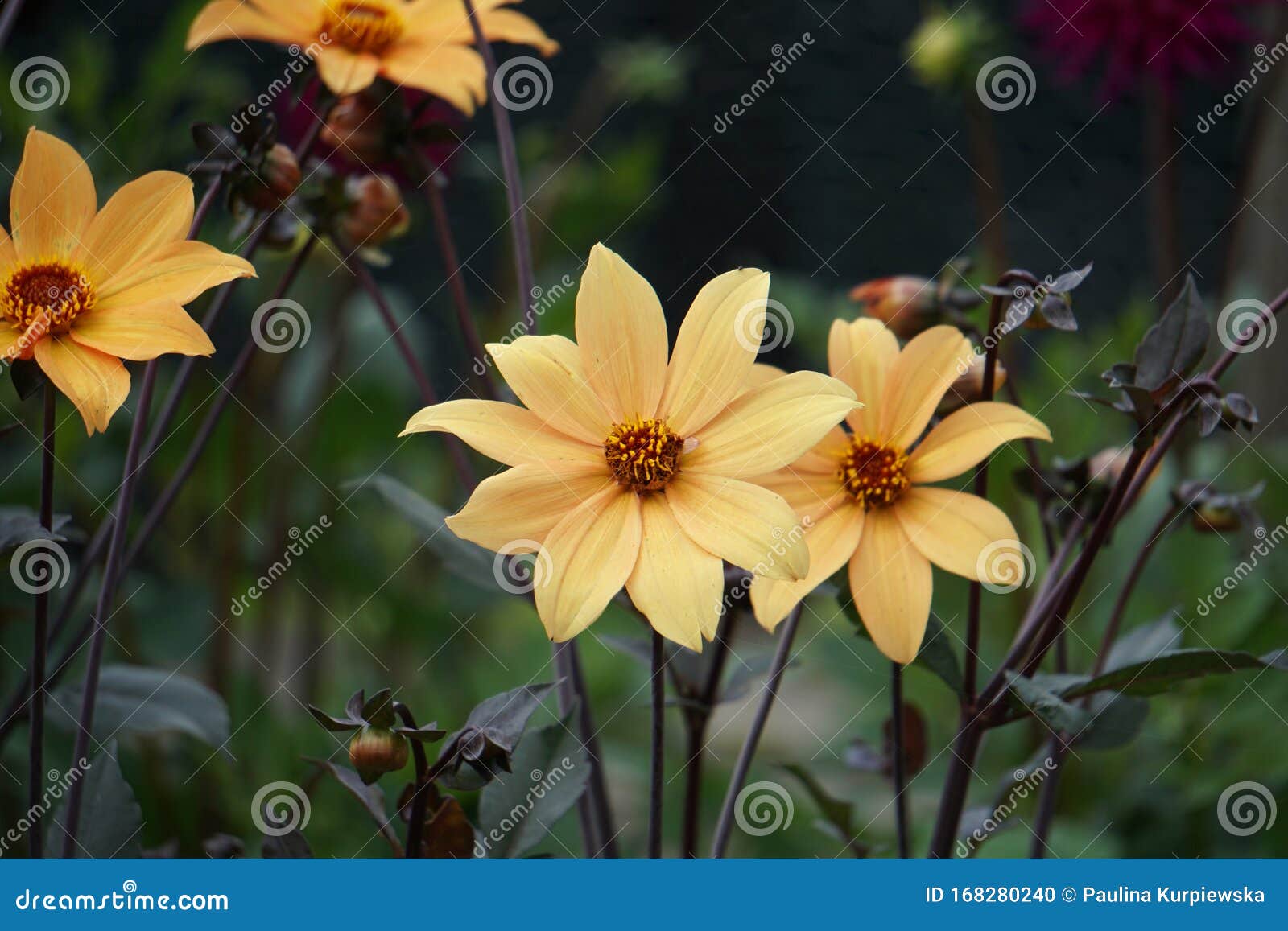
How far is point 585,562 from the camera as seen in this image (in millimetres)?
310

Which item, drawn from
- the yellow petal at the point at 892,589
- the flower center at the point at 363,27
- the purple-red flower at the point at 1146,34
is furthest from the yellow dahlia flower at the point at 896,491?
the purple-red flower at the point at 1146,34

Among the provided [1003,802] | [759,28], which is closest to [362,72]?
[1003,802]

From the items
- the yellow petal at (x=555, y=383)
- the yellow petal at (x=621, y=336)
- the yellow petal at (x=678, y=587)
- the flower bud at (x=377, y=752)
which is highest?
the yellow petal at (x=621, y=336)

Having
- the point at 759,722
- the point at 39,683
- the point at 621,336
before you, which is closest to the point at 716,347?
the point at 621,336

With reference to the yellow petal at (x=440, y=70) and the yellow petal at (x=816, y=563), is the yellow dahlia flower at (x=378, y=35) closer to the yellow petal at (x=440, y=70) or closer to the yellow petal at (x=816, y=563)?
the yellow petal at (x=440, y=70)

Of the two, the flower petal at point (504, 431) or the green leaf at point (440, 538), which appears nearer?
the flower petal at point (504, 431)

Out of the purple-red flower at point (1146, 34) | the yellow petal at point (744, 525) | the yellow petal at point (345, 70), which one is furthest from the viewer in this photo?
the purple-red flower at point (1146, 34)

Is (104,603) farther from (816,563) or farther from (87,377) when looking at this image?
(816,563)

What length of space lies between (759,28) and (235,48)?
0.60 m

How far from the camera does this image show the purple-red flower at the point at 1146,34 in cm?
75

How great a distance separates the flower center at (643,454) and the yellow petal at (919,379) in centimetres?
8

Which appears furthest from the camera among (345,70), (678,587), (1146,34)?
(1146,34)

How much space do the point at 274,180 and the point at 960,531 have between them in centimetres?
24

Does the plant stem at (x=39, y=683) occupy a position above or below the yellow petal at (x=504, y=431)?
below
